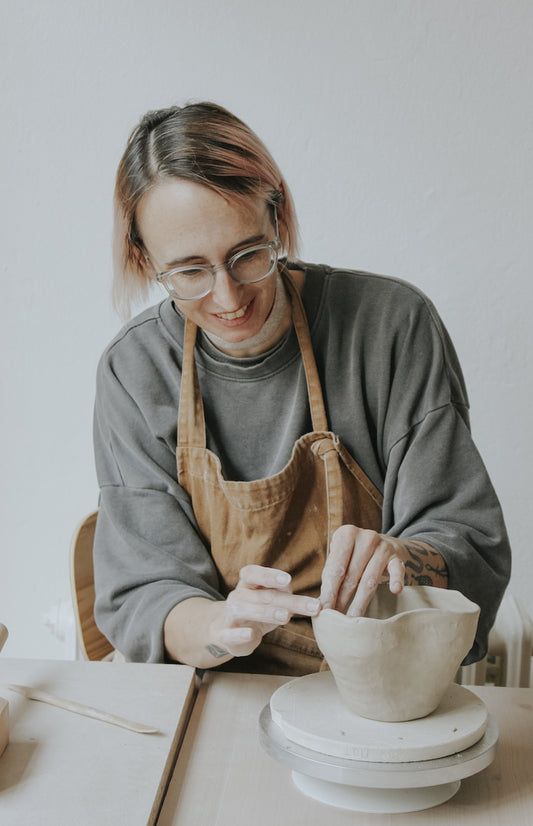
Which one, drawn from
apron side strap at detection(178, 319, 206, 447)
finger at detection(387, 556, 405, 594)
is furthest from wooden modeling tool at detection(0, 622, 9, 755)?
apron side strap at detection(178, 319, 206, 447)

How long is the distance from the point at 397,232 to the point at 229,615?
115 centimetres

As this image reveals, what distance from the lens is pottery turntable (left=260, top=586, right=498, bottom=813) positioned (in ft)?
2.53

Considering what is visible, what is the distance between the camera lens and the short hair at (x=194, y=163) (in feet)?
3.92

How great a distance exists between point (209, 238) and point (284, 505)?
0.44m

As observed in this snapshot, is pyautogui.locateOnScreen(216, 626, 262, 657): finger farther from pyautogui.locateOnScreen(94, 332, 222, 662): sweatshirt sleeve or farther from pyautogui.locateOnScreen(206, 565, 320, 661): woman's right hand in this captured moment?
pyautogui.locateOnScreen(94, 332, 222, 662): sweatshirt sleeve

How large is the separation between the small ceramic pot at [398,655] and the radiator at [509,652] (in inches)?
36.4

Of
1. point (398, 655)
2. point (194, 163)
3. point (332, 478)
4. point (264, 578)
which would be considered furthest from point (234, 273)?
point (398, 655)

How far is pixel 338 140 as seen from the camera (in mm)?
1873

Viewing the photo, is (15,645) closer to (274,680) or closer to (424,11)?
(274,680)

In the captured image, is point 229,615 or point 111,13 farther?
point 111,13

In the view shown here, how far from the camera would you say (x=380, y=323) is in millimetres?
1354

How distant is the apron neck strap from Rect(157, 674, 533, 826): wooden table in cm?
47

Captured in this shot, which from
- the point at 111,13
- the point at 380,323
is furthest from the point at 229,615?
the point at 111,13

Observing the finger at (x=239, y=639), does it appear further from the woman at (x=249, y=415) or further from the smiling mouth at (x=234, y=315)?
the smiling mouth at (x=234, y=315)
